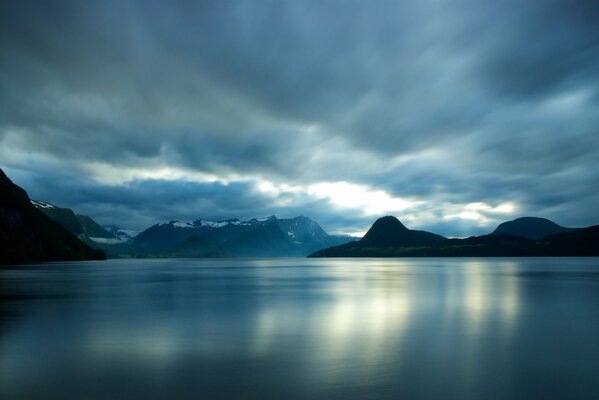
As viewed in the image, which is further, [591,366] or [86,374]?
[591,366]

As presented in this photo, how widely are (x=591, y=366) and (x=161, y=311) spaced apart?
157 feet

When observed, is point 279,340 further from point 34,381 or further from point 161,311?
point 161,311


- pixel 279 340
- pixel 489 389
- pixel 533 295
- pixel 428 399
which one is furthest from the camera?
pixel 533 295

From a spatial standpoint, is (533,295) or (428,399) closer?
(428,399)

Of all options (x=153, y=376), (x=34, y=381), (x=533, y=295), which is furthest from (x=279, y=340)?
(x=533, y=295)

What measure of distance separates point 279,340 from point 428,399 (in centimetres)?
1861

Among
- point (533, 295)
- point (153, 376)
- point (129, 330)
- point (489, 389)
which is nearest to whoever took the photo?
point (489, 389)

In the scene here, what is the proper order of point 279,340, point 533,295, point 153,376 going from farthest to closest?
point 533,295 < point 279,340 < point 153,376

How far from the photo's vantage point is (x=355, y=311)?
57.9 metres

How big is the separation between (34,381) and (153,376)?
21.8 ft

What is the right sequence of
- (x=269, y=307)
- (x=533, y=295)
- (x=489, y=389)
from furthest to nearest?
(x=533, y=295), (x=269, y=307), (x=489, y=389)

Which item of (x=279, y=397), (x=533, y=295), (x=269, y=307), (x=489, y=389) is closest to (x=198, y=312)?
(x=269, y=307)

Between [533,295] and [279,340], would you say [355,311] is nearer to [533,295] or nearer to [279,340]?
[279,340]

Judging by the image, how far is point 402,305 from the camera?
6438cm
